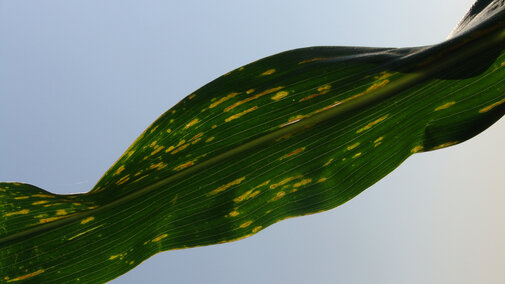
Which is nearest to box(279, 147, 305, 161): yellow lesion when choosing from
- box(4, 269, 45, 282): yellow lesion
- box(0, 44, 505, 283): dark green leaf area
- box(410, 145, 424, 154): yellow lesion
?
box(0, 44, 505, 283): dark green leaf area

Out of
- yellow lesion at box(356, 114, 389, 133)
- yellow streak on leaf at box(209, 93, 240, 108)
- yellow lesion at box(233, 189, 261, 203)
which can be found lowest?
yellow lesion at box(233, 189, 261, 203)

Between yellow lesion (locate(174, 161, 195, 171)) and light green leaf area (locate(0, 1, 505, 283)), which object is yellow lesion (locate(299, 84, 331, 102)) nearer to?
light green leaf area (locate(0, 1, 505, 283))

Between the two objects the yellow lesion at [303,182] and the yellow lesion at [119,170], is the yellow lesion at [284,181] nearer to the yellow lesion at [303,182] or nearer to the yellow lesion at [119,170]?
the yellow lesion at [303,182]

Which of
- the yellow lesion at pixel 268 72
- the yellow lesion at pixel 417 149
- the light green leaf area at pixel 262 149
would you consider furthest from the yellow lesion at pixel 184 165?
the yellow lesion at pixel 417 149

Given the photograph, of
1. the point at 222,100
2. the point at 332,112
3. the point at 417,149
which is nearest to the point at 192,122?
the point at 222,100

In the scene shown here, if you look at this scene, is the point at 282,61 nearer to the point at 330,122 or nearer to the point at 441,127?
the point at 330,122

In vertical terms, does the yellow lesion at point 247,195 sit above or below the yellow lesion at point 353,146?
below

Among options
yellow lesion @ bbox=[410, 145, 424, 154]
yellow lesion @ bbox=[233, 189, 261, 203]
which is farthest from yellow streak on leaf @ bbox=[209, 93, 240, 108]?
yellow lesion @ bbox=[410, 145, 424, 154]

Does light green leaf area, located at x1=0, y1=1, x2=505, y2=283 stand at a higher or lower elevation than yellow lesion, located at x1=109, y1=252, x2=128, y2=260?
higher
